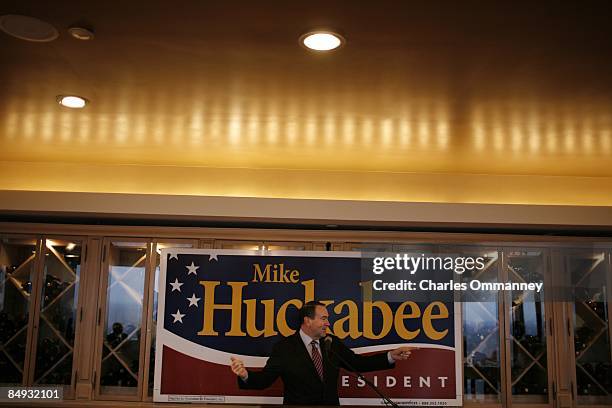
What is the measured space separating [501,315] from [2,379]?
374cm

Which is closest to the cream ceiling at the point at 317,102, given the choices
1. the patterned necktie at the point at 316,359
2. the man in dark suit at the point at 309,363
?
the man in dark suit at the point at 309,363

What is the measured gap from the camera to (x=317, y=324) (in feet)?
15.1

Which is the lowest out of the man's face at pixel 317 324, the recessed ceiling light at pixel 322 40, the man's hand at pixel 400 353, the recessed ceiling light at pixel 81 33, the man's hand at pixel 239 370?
the man's hand at pixel 239 370

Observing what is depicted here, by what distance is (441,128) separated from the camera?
12.1 ft

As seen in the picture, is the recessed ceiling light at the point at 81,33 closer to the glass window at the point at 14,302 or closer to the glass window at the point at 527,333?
the glass window at the point at 14,302

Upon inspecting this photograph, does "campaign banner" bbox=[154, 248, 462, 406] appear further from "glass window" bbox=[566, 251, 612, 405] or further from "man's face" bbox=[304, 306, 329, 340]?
"glass window" bbox=[566, 251, 612, 405]

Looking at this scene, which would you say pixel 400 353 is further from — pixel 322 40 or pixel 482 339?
pixel 322 40

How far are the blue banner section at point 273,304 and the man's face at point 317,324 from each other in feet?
0.31

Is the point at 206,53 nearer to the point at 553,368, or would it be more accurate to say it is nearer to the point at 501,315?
the point at 501,315

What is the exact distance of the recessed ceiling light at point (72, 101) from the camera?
3.31 meters

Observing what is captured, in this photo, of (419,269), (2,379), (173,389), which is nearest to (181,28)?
(419,269)

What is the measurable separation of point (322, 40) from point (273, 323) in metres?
2.61

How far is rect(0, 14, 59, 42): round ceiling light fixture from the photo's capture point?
2.46 m

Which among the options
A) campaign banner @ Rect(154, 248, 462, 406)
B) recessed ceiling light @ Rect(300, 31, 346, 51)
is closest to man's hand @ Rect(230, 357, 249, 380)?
campaign banner @ Rect(154, 248, 462, 406)
